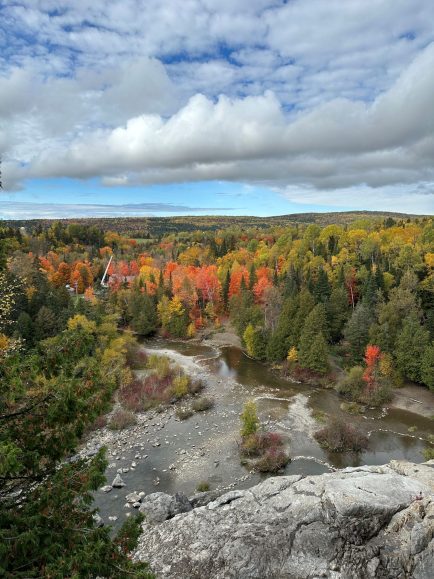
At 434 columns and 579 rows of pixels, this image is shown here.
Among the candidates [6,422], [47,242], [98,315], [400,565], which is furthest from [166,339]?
[47,242]

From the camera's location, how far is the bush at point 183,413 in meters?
34.3

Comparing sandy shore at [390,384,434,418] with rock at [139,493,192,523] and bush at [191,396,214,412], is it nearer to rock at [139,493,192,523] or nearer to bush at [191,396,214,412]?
bush at [191,396,214,412]

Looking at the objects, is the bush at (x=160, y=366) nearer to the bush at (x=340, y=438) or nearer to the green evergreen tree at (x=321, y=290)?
the bush at (x=340, y=438)

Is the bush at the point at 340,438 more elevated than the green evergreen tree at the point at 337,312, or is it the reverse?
the green evergreen tree at the point at 337,312

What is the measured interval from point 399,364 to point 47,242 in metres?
98.4

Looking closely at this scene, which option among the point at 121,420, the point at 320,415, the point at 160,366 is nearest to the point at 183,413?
the point at 121,420

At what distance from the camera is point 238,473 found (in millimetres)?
25719

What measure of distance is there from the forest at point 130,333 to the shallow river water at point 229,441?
12.7ft

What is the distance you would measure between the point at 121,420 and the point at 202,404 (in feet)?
24.5

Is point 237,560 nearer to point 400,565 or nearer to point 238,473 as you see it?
point 400,565

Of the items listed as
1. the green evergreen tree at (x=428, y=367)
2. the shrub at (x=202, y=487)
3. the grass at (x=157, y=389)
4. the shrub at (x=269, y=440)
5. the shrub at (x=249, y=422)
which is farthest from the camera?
the green evergreen tree at (x=428, y=367)

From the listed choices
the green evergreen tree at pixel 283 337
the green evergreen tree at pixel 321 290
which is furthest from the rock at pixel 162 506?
the green evergreen tree at pixel 321 290

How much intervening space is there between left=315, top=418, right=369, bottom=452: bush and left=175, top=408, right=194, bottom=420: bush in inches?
434

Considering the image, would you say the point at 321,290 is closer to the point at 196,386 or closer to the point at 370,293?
the point at 370,293
